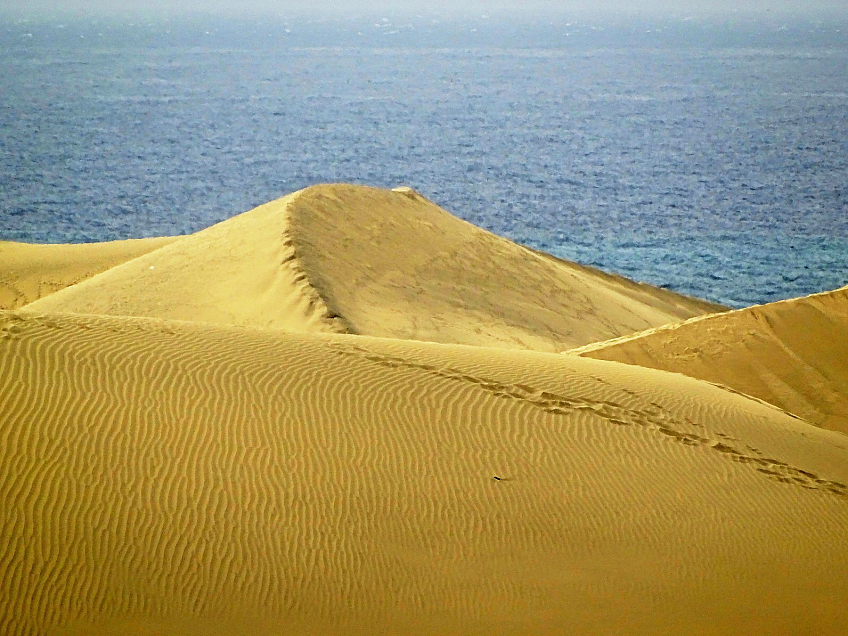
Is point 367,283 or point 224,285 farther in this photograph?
point 367,283

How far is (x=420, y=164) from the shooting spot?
34.9 metres

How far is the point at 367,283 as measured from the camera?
12.9 metres

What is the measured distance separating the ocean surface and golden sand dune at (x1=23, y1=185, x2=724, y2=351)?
4714mm

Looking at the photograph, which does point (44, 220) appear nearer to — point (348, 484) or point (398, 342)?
point (398, 342)

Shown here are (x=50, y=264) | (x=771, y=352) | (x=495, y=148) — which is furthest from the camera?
(x=495, y=148)

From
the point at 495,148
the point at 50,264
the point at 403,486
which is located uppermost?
the point at 403,486

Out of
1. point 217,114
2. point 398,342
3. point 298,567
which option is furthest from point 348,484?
point 217,114

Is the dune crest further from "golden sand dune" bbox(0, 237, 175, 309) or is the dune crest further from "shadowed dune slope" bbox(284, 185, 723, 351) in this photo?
"golden sand dune" bbox(0, 237, 175, 309)

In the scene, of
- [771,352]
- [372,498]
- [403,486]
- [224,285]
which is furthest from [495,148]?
[372,498]

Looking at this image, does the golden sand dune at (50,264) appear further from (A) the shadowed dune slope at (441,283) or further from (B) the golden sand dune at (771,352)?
(B) the golden sand dune at (771,352)

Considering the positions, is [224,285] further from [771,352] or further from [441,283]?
[771,352]

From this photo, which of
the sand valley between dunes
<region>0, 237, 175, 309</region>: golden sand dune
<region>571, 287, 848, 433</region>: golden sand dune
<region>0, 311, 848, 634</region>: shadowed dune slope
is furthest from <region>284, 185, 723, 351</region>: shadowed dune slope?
<region>0, 237, 175, 309</region>: golden sand dune

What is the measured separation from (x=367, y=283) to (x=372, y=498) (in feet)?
23.6

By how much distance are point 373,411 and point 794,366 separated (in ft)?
17.4
